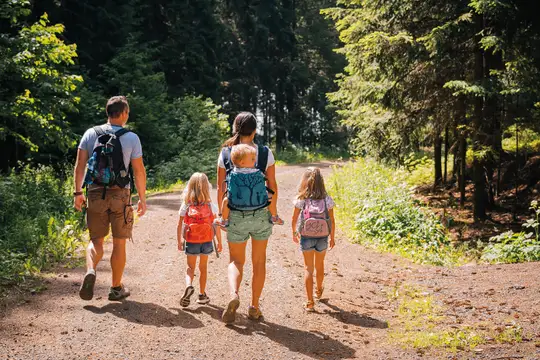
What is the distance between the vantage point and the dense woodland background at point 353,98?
12.3 m

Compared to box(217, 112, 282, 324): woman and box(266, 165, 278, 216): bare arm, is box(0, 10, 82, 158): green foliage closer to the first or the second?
box(217, 112, 282, 324): woman

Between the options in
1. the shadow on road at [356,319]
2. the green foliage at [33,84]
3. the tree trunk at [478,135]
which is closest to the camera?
the shadow on road at [356,319]

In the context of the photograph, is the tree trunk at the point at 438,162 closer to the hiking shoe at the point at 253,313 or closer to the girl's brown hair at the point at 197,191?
the girl's brown hair at the point at 197,191

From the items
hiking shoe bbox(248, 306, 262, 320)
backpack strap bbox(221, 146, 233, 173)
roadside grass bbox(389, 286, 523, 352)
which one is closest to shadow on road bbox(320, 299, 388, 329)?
roadside grass bbox(389, 286, 523, 352)

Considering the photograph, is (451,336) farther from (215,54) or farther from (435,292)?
(215,54)

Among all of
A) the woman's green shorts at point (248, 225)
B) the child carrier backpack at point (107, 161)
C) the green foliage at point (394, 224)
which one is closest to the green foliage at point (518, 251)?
the green foliage at point (394, 224)

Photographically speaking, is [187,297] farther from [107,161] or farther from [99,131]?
[99,131]

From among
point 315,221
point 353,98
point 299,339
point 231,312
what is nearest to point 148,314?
point 231,312

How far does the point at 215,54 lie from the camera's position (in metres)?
33.5

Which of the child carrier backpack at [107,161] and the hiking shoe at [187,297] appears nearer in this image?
the child carrier backpack at [107,161]

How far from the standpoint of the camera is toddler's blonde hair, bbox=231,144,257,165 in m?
5.39

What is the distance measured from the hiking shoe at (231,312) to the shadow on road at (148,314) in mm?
281

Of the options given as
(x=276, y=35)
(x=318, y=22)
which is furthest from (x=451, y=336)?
(x=318, y=22)

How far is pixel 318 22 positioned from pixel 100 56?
79.6ft
